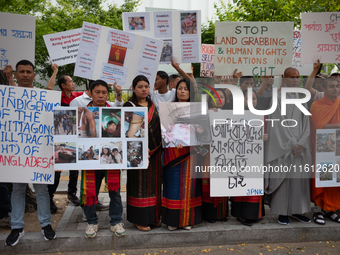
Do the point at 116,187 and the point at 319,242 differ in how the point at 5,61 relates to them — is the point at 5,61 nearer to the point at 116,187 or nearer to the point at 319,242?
the point at 116,187

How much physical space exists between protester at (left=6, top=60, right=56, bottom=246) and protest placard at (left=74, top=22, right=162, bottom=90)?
23.0 inches

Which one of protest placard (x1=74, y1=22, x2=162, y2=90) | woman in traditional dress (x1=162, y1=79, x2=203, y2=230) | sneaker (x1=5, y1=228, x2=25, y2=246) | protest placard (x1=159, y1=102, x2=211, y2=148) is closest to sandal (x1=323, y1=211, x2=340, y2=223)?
woman in traditional dress (x1=162, y1=79, x2=203, y2=230)

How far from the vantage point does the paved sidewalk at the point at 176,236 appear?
3490mm

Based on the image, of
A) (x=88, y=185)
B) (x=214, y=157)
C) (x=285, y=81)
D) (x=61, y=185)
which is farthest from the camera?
(x=61, y=185)

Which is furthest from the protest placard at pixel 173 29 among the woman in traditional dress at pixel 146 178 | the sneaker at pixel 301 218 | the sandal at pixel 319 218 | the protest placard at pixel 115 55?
the sandal at pixel 319 218

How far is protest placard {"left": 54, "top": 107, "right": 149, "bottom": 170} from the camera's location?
127 inches

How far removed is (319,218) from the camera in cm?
393

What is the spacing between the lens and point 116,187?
3.48 metres

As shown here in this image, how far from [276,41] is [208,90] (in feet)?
3.52

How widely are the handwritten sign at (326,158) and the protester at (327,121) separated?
0.08m

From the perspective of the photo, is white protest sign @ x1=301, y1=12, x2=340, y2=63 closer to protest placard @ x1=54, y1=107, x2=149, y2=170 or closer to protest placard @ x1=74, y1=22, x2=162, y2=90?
protest placard @ x1=74, y1=22, x2=162, y2=90

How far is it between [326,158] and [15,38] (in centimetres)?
407

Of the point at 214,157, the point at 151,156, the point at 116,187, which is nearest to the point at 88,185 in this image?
the point at 116,187

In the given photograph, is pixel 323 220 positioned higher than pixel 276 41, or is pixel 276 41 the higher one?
pixel 276 41
